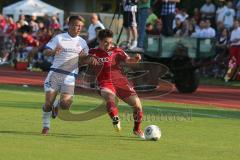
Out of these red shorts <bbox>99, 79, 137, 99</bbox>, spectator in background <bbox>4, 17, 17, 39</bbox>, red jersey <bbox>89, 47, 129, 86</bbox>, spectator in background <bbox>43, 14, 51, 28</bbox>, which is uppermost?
red jersey <bbox>89, 47, 129, 86</bbox>

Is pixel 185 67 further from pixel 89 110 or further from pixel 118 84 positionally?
pixel 118 84

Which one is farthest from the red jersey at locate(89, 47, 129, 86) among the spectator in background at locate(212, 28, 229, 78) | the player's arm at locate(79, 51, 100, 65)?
the spectator in background at locate(212, 28, 229, 78)

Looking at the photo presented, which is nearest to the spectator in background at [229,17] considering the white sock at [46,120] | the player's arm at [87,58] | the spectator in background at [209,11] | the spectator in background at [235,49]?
the spectator in background at [209,11]

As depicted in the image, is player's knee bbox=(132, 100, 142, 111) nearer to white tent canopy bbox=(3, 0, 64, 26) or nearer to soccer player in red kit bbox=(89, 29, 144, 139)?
soccer player in red kit bbox=(89, 29, 144, 139)

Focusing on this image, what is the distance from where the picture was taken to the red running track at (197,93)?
70.1 feet

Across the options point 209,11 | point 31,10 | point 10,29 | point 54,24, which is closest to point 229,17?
point 209,11

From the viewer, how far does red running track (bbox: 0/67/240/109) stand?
2136 centimetres

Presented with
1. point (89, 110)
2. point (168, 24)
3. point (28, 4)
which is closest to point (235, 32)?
point (168, 24)

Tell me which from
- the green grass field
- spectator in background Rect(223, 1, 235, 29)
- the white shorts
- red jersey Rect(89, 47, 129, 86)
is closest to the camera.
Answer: the green grass field

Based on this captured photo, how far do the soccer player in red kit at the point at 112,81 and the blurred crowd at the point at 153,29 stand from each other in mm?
8085

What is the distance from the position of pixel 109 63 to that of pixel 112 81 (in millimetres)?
317

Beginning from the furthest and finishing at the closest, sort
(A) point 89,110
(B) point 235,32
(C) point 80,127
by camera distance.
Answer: (B) point 235,32, (A) point 89,110, (C) point 80,127

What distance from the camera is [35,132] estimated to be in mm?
13375

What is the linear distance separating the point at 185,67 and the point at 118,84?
915 cm
